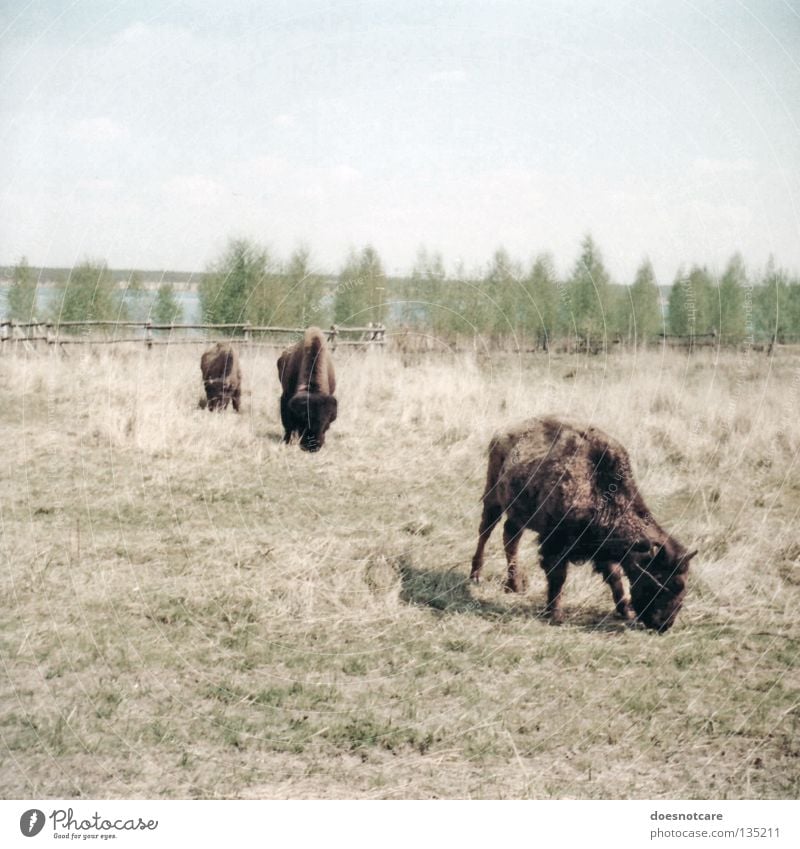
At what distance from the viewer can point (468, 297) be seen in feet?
42.7

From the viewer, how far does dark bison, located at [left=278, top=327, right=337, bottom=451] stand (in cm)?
1084

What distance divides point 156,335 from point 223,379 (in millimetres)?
8045

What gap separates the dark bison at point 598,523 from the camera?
5527mm

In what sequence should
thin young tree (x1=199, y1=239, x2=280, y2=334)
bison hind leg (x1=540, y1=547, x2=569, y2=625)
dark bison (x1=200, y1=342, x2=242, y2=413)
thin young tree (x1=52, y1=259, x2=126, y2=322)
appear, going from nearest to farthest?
bison hind leg (x1=540, y1=547, x2=569, y2=625) < thin young tree (x1=199, y1=239, x2=280, y2=334) < dark bison (x1=200, y1=342, x2=242, y2=413) < thin young tree (x1=52, y1=259, x2=126, y2=322)

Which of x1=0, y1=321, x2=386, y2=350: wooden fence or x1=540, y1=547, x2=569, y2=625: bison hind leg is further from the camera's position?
x1=0, y1=321, x2=386, y2=350: wooden fence

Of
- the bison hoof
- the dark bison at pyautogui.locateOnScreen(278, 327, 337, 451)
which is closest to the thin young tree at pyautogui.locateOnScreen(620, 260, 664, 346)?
the dark bison at pyautogui.locateOnScreen(278, 327, 337, 451)

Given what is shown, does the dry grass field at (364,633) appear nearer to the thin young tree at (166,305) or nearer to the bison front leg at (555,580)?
the bison front leg at (555,580)

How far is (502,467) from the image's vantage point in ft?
20.3

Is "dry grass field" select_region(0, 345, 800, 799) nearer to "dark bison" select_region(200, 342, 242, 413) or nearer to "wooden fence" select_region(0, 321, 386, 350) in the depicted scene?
"dark bison" select_region(200, 342, 242, 413)

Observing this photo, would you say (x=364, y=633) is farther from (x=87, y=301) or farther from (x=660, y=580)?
(x=87, y=301)

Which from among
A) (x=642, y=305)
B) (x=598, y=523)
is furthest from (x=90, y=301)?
(x=598, y=523)

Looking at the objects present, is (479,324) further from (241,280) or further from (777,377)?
(777,377)

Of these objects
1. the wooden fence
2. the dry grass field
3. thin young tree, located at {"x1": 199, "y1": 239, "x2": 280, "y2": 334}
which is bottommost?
the dry grass field

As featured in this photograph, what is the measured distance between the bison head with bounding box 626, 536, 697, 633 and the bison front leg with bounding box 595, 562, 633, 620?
0.11 metres
